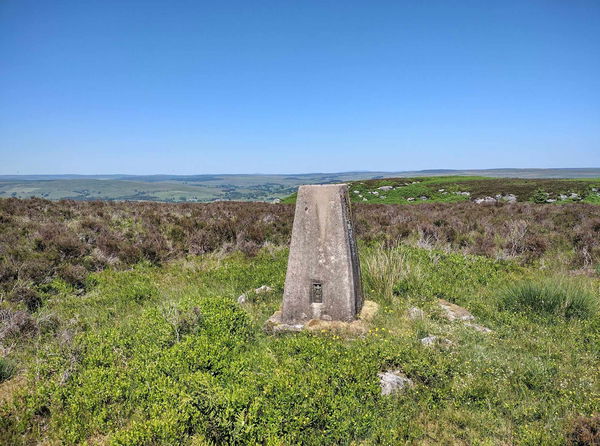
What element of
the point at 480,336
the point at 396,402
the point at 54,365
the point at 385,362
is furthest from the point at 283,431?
the point at 480,336

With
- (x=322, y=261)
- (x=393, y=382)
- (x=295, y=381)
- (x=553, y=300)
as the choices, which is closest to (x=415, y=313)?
(x=322, y=261)

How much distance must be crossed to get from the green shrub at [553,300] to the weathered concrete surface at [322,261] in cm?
299

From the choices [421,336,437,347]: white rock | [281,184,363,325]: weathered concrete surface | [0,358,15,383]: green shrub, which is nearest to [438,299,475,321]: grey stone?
[421,336,437,347]: white rock

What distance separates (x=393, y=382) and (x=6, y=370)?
4869 millimetres

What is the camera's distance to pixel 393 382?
382 centimetres

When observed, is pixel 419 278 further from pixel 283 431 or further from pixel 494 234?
pixel 494 234

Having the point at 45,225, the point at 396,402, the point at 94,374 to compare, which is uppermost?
the point at 45,225

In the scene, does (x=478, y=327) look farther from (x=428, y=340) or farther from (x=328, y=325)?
(x=328, y=325)

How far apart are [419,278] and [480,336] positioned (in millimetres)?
2172

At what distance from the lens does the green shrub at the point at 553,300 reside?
555 centimetres

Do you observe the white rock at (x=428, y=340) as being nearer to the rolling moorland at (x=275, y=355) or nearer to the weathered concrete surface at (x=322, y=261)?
the rolling moorland at (x=275, y=355)

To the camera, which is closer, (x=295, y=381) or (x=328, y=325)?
(x=295, y=381)

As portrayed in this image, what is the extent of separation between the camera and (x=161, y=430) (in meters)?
2.76

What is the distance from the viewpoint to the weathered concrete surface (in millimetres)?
5168
